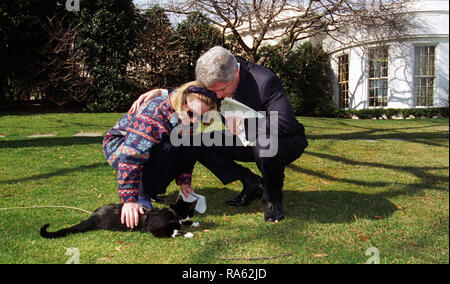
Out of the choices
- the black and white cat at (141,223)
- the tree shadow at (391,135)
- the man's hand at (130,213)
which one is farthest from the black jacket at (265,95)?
the tree shadow at (391,135)

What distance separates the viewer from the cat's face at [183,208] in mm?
2865

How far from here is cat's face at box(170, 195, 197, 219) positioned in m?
2.87

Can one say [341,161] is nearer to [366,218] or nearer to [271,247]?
[366,218]

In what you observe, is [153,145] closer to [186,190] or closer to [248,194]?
[186,190]

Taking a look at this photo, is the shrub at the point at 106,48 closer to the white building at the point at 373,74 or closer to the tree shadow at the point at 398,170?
the white building at the point at 373,74

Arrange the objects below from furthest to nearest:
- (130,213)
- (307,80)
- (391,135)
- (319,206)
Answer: (307,80), (391,135), (319,206), (130,213)

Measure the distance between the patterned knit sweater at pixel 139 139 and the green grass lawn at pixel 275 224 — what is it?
0.42 m

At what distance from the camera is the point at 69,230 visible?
248 cm

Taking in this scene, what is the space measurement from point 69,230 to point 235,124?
160 cm

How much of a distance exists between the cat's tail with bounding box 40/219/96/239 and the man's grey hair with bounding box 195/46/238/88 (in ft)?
4.66

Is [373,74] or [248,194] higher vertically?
[373,74]

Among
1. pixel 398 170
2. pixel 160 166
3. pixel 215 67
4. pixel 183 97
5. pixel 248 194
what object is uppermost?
pixel 215 67

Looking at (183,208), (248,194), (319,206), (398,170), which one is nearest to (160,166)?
(183,208)

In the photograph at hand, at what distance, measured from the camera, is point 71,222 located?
2746 millimetres
